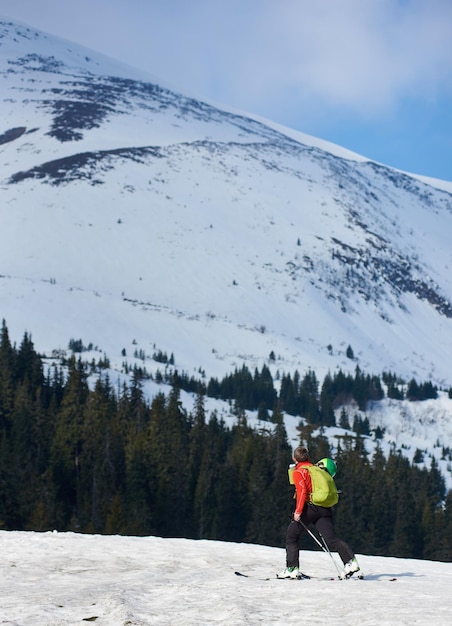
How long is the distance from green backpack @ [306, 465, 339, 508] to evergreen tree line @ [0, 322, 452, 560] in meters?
47.8

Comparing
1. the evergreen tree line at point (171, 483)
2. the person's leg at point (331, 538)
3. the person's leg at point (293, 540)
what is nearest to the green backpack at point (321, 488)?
the person's leg at point (331, 538)

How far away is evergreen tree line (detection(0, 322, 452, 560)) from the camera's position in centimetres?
7319

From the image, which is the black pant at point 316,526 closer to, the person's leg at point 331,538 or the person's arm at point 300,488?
the person's leg at point 331,538

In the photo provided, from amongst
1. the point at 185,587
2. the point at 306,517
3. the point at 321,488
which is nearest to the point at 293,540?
the point at 306,517

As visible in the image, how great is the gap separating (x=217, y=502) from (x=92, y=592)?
2605 inches

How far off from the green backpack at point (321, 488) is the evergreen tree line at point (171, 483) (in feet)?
157

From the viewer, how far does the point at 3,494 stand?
5591 centimetres

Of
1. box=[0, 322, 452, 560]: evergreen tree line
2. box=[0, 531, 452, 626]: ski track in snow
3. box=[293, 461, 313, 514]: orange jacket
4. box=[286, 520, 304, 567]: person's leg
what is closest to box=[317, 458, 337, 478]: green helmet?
box=[293, 461, 313, 514]: orange jacket

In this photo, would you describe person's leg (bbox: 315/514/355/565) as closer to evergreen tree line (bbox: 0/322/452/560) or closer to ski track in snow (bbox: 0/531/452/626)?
ski track in snow (bbox: 0/531/452/626)

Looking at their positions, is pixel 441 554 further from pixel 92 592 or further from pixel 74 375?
pixel 92 592

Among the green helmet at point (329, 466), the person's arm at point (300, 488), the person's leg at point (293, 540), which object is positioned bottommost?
the person's leg at point (293, 540)

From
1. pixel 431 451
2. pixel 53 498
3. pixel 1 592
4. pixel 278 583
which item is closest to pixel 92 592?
pixel 1 592

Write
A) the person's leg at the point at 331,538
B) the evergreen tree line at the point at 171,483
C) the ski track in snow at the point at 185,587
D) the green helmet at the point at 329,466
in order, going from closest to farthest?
the ski track in snow at the point at 185,587 < the person's leg at the point at 331,538 < the green helmet at the point at 329,466 < the evergreen tree line at the point at 171,483

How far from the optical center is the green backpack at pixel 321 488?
1581 centimetres
